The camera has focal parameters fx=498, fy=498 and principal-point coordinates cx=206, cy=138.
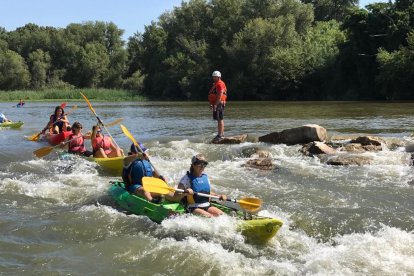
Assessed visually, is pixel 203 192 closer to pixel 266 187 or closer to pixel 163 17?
pixel 266 187

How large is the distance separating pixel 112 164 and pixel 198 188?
3.54m

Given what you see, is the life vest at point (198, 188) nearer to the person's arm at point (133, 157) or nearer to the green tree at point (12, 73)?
the person's arm at point (133, 157)

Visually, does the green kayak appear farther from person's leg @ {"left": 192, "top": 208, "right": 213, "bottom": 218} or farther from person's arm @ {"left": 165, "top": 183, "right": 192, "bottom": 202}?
person's leg @ {"left": 192, "top": 208, "right": 213, "bottom": 218}

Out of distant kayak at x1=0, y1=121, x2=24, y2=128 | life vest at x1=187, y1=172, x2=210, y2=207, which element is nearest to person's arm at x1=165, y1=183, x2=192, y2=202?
life vest at x1=187, y1=172, x2=210, y2=207

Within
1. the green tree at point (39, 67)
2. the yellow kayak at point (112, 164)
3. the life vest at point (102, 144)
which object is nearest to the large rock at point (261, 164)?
the yellow kayak at point (112, 164)

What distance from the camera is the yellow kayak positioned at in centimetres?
934

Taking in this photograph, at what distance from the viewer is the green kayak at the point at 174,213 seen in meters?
5.61

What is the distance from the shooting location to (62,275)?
4801 mm

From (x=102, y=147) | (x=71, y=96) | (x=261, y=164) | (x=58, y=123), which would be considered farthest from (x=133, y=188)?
(x=71, y=96)

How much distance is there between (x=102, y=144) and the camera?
1028 centimetres

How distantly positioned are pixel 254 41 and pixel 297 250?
1459 inches

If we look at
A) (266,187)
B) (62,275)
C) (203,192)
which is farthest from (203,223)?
(266,187)

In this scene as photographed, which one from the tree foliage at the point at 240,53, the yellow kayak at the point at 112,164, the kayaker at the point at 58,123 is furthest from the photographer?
the tree foliage at the point at 240,53

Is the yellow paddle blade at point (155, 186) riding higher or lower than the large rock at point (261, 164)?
higher
